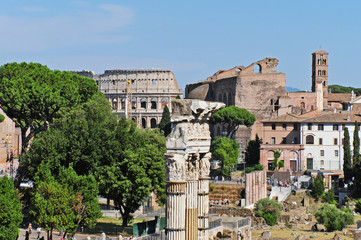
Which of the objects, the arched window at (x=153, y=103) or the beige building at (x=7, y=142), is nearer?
the beige building at (x=7, y=142)

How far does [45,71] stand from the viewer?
42531 mm

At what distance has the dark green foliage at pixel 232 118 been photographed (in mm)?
72562

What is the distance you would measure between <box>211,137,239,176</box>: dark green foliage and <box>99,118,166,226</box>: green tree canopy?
27.1 meters

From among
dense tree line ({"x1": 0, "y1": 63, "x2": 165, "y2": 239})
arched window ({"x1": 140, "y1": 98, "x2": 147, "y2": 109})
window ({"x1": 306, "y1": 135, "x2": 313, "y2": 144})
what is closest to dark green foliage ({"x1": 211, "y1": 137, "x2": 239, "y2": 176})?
window ({"x1": 306, "y1": 135, "x2": 313, "y2": 144})

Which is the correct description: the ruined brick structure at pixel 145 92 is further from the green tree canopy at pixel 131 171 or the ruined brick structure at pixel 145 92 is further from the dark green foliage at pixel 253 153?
the green tree canopy at pixel 131 171

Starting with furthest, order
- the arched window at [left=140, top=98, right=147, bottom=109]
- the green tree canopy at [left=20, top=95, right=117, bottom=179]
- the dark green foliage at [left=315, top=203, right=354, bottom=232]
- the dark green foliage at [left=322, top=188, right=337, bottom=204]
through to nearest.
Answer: the arched window at [left=140, top=98, right=147, bottom=109]
the dark green foliage at [left=322, top=188, right=337, bottom=204]
the dark green foliage at [left=315, top=203, right=354, bottom=232]
the green tree canopy at [left=20, top=95, right=117, bottom=179]

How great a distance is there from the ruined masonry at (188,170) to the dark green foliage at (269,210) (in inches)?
1067

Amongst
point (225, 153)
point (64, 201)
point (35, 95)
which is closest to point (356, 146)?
point (225, 153)

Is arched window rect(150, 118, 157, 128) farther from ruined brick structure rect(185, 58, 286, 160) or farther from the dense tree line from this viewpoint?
the dense tree line

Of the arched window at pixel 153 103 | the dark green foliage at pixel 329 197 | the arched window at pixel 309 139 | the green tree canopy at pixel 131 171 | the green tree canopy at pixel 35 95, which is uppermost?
the arched window at pixel 153 103

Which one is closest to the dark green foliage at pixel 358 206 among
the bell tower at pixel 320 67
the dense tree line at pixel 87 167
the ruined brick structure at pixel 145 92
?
the dense tree line at pixel 87 167

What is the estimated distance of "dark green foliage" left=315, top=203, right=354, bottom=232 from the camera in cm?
4075

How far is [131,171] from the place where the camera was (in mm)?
31953

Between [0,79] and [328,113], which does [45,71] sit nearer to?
[0,79]
